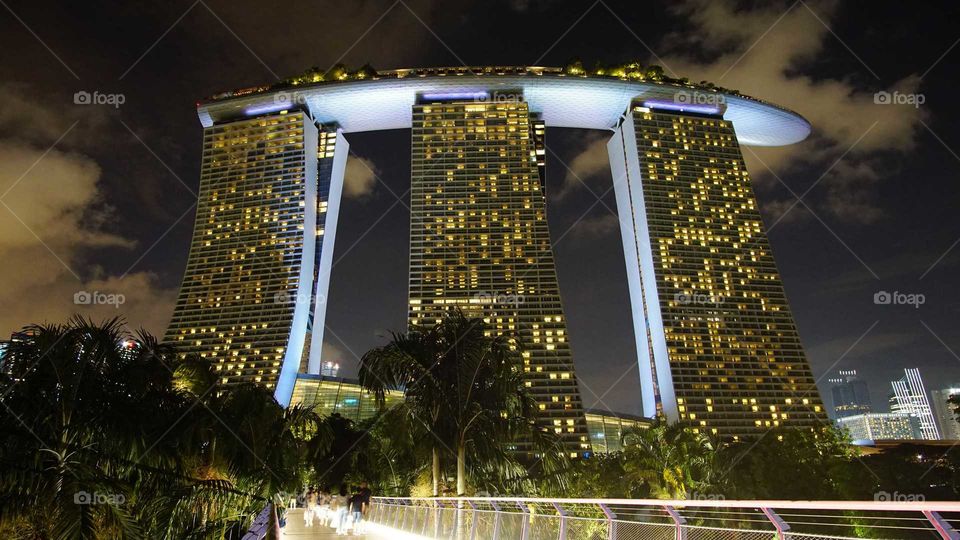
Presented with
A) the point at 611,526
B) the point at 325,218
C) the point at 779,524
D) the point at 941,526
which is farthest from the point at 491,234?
the point at 941,526

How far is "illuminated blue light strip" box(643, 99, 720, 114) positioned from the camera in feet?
397

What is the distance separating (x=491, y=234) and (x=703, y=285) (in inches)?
1369

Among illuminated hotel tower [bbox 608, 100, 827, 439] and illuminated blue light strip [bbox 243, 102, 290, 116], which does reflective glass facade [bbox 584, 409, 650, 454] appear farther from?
illuminated blue light strip [bbox 243, 102, 290, 116]

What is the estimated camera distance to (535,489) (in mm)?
19156

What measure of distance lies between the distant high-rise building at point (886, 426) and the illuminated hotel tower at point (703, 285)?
74.3 m

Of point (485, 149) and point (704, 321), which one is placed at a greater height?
point (485, 149)

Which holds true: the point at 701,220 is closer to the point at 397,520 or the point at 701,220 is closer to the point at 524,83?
the point at 524,83

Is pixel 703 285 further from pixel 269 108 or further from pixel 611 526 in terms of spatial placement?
pixel 611 526

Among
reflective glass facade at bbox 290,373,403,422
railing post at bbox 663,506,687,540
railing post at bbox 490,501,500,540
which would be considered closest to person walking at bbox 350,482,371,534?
railing post at bbox 490,501,500,540

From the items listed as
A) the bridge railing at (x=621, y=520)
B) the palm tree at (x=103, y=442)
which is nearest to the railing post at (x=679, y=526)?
the bridge railing at (x=621, y=520)

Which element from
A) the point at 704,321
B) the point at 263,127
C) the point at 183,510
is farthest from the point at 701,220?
the point at 183,510

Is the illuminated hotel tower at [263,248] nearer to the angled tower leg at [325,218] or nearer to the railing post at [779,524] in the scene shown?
the angled tower leg at [325,218]

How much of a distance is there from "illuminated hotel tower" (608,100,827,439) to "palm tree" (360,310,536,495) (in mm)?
83198

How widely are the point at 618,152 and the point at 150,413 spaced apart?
384 feet
